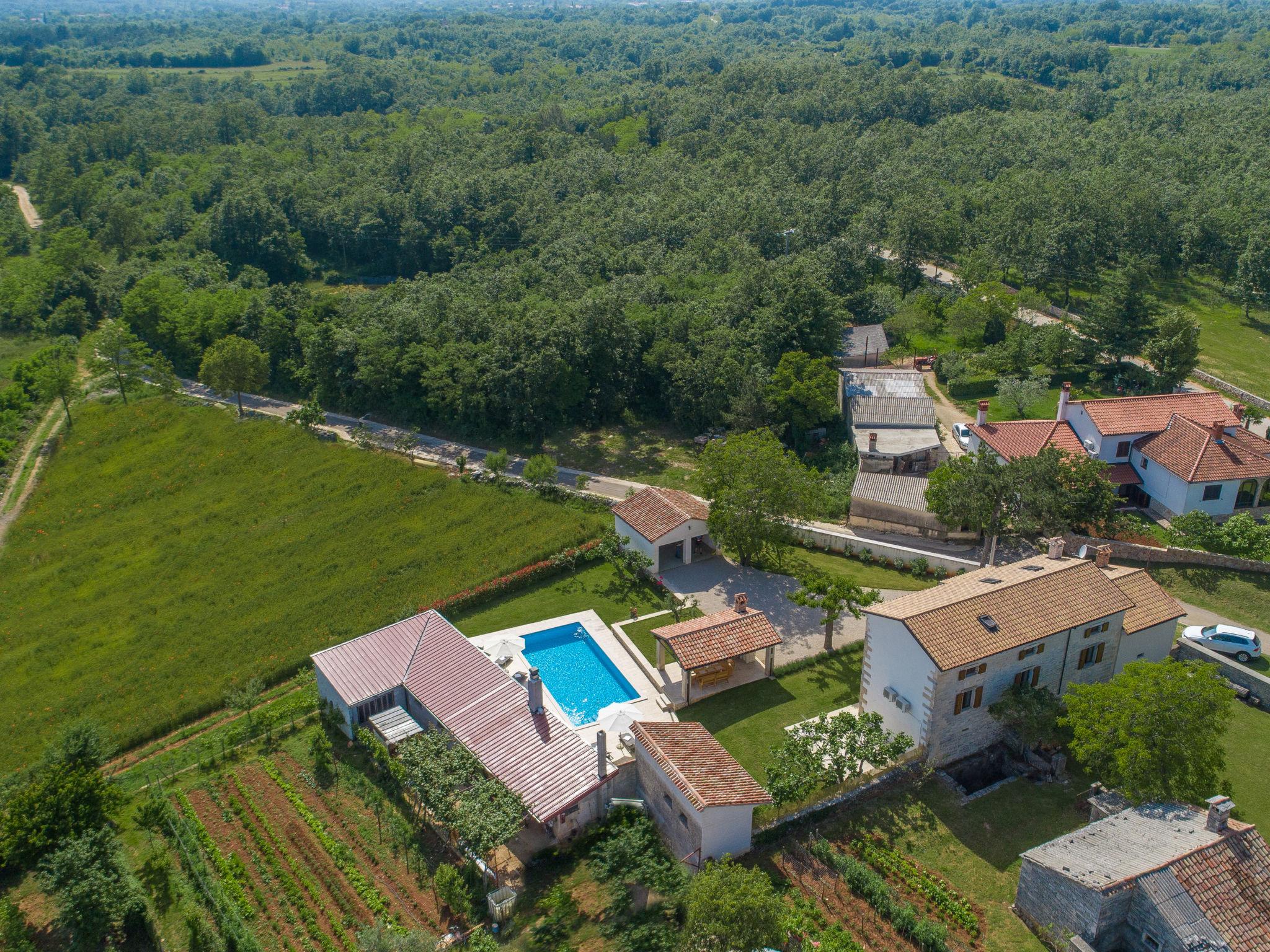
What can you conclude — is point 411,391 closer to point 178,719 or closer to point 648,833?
point 178,719

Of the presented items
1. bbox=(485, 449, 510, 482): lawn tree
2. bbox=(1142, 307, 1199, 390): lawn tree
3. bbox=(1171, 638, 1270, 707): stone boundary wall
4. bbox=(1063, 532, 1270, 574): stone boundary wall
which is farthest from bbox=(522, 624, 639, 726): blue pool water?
bbox=(1142, 307, 1199, 390): lawn tree

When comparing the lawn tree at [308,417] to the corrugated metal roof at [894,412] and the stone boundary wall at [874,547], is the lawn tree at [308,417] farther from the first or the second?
the corrugated metal roof at [894,412]

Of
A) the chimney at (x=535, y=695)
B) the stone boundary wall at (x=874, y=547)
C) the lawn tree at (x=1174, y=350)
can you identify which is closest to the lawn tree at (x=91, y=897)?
the chimney at (x=535, y=695)

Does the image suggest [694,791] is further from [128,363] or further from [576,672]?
[128,363]

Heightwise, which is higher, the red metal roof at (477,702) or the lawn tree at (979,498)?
the lawn tree at (979,498)

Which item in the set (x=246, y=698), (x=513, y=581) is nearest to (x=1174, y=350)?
(x=513, y=581)

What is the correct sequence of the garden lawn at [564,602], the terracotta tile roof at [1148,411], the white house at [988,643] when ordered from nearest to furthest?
1. the white house at [988,643]
2. the garden lawn at [564,602]
3. the terracotta tile roof at [1148,411]
